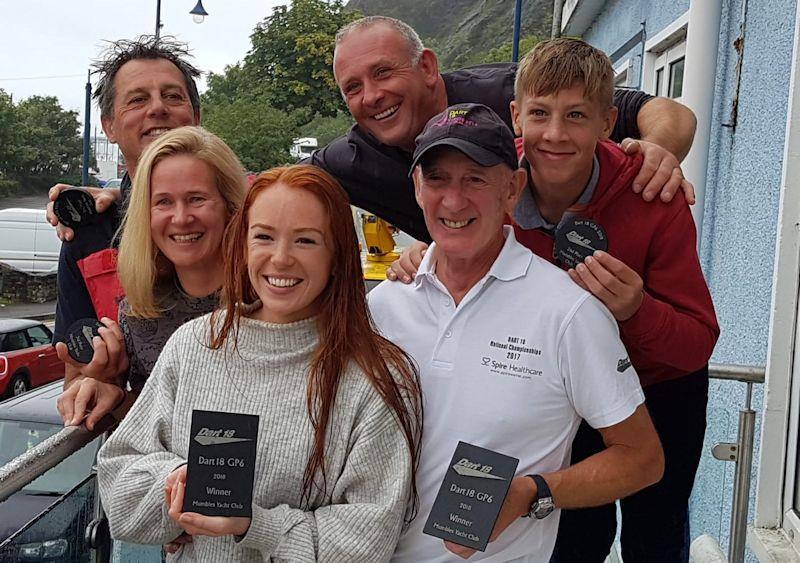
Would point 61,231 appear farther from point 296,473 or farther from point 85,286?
point 296,473

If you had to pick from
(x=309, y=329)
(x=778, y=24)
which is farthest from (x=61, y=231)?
(x=778, y=24)

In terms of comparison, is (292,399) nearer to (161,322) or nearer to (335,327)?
(335,327)

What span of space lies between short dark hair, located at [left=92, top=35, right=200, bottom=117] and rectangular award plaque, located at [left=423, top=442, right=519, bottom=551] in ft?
7.00

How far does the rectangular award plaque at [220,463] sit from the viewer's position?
1636 mm

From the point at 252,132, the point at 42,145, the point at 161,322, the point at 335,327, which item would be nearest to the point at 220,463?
the point at 335,327

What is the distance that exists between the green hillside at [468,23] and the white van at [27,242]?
1953 cm

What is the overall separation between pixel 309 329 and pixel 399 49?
1467 millimetres

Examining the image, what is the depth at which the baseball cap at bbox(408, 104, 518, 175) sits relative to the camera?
1.95 m

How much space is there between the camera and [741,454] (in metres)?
2.77

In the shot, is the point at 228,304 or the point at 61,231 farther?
the point at 61,231

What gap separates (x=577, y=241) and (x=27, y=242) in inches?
1214

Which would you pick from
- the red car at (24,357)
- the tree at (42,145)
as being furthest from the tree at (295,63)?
the tree at (42,145)

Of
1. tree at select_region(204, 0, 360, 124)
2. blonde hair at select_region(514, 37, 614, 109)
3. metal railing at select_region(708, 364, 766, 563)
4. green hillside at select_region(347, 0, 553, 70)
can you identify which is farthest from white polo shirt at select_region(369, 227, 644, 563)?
green hillside at select_region(347, 0, 553, 70)

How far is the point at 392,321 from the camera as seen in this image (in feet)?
6.98
